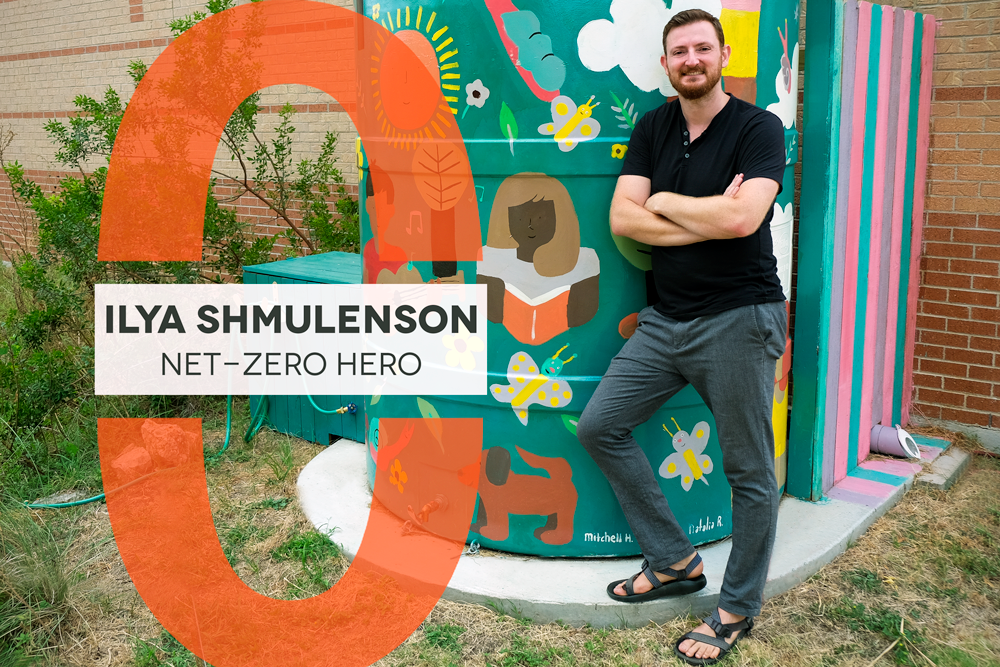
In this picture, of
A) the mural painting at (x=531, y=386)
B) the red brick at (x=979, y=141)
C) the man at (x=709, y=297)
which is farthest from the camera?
the red brick at (x=979, y=141)

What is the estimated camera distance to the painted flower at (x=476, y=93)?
3.32 m

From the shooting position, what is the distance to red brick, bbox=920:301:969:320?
478 cm

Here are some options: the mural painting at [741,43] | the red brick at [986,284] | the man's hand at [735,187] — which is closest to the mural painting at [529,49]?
the mural painting at [741,43]

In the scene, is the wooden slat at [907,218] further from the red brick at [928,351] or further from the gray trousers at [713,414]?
the gray trousers at [713,414]

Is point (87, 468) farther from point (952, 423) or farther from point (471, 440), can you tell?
point (952, 423)

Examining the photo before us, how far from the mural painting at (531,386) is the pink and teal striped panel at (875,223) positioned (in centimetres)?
153

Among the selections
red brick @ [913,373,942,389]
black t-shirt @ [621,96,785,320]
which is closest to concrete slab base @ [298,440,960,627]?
red brick @ [913,373,942,389]

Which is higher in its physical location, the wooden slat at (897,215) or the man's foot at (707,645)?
the wooden slat at (897,215)

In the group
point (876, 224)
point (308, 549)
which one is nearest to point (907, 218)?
point (876, 224)

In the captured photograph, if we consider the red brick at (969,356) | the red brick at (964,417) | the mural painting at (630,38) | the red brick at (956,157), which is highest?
the mural painting at (630,38)

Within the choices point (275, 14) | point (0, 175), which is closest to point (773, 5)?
point (275, 14)

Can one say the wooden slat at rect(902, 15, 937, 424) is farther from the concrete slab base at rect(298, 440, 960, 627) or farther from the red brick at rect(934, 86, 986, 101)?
the concrete slab base at rect(298, 440, 960, 627)

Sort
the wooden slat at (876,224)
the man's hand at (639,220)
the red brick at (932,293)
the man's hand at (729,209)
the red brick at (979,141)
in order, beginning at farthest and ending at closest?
1. the red brick at (932,293)
2. the red brick at (979,141)
3. the wooden slat at (876,224)
4. the man's hand at (639,220)
5. the man's hand at (729,209)

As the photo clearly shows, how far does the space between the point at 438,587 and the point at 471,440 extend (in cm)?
63
